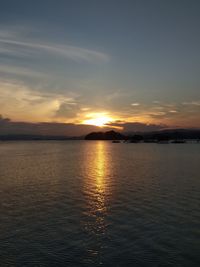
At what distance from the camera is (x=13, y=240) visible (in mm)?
26406

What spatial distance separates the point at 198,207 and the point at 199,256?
14660mm

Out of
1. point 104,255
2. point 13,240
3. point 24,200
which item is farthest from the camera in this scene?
point 24,200

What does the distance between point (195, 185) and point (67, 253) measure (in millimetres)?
34915

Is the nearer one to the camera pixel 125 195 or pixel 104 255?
pixel 104 255

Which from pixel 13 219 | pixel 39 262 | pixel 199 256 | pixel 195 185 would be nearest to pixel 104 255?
pixel 39 262

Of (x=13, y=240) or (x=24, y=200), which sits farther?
(x=24, y=200)

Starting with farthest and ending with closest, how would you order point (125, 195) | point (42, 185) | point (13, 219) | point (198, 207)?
point (42, 185), point (125, 195), point (198, 207), point (13, 219)

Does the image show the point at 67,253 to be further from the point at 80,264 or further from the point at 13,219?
the point at 13,219

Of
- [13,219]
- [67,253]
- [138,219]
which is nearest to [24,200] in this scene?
[13,219]

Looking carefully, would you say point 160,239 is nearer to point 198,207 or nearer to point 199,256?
point 199,256

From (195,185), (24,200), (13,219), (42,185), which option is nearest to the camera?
(13,219)

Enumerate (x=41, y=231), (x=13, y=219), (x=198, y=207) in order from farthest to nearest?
(x=198, y=207) → (x=13, y=219) → (x=41, y=231)

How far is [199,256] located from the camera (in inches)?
912

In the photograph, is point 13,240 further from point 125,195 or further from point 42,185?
point 42,185
